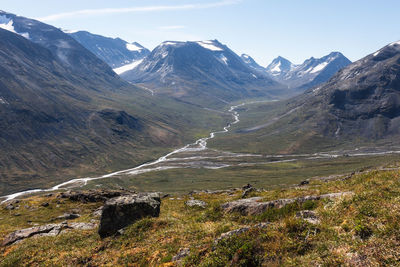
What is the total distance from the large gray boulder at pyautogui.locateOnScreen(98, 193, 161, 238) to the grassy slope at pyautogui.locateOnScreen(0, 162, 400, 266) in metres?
1.35

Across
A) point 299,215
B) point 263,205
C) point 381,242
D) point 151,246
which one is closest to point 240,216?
point 263,205

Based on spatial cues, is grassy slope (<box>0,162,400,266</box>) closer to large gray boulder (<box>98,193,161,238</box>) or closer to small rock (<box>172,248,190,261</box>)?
small rock (<box>172,248,190,261</box>)

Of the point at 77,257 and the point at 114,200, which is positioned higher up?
the point at 114,200

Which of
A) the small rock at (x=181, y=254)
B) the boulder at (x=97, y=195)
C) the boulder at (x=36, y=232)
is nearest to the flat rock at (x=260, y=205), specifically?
the small rock at (x=181, y=254)

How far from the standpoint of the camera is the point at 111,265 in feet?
55.2

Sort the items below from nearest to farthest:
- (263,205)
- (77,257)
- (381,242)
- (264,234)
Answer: (381,242), (264,234), (77,257), (263,205)

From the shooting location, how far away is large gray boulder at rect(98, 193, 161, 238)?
22.8 meters

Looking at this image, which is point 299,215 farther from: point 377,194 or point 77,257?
point 77,257

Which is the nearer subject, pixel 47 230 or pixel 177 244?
pixel 177 244

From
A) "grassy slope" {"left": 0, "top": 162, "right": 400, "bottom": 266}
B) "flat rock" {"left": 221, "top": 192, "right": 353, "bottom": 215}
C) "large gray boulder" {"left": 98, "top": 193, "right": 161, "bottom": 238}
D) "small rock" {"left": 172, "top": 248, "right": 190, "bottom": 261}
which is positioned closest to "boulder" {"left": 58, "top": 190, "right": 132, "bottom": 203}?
"grassy slope" {"left": 0, "top": 162, "right": 400, "bottom": 266}

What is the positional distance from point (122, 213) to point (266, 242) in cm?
1381

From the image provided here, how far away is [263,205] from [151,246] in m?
9.37

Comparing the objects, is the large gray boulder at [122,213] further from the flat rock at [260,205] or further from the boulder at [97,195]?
the boulder at [97,195]

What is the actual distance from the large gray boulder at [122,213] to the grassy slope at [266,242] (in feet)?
4.44
